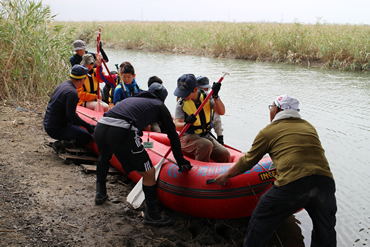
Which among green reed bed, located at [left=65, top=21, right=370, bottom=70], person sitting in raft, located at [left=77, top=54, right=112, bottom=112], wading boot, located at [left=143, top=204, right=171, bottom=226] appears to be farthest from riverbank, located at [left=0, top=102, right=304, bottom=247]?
green reed bed, located at [left=65, top=21, right=370, bottom=70]

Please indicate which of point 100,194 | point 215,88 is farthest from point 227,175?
point 100,194

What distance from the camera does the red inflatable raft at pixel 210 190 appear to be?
2.80m

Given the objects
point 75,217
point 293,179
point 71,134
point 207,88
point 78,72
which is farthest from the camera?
point 71,134

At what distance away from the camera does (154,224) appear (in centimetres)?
287

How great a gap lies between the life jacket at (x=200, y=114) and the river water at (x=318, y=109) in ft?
5.03

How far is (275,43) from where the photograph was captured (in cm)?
1323

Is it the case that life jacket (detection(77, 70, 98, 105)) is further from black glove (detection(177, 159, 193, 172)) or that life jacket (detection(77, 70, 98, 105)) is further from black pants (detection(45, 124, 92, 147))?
black glove (detection(177, 159, 193, 172))

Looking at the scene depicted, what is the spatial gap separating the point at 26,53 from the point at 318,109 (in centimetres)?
636

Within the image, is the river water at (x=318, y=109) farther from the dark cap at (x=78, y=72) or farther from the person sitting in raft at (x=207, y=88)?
the dark cap at (x=78, y=72)

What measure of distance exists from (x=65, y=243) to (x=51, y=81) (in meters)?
4.65

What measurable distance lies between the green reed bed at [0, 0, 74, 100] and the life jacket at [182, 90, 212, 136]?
152 inches

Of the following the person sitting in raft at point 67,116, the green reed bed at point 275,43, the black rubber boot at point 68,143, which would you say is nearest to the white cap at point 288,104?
the person sitting in raft at point 67,116

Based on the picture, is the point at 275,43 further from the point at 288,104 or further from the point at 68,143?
the point at 288,104

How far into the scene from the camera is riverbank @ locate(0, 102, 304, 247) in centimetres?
249
